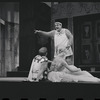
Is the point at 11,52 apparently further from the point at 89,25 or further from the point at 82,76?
the point at 82,76

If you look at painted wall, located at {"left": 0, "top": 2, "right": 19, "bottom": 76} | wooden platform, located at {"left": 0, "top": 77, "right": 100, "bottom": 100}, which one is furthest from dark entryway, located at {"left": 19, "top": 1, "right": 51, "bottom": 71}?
wooden platform, located at {"left": 0, "top": 77, "right": 100, "bottom": 100}

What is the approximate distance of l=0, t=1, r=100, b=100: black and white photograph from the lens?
632 centimetres

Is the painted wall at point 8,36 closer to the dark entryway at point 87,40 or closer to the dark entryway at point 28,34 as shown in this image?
the dark entryway at point 28,34

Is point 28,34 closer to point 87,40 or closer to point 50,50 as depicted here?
point 50,50

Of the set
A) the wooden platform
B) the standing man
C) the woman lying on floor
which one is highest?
the standing man

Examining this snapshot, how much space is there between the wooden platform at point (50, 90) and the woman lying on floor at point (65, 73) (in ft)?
3.54

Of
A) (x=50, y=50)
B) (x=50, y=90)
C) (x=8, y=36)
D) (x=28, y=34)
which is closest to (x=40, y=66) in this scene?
(x=50, y=90)

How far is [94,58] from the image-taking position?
13125 mm

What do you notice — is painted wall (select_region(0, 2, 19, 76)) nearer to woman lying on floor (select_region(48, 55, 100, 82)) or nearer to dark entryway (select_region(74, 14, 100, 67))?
dark entryway (select_region(74, 14, 100, 67))

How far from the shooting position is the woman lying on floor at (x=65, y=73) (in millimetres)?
7400

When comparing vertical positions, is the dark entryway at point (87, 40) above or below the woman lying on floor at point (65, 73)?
above

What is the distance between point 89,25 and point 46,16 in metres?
2.00

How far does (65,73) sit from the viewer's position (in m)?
7.62

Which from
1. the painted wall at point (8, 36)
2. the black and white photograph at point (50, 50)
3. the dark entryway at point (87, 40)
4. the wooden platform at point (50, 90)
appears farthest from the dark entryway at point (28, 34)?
the wooden platform at point (50, 90)
